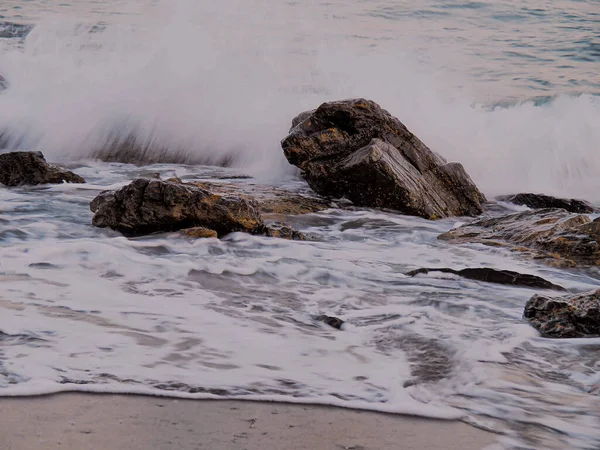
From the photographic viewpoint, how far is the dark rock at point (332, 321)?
3551 millimetres

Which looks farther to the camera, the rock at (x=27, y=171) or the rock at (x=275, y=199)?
the rock at (x=27, y=171)

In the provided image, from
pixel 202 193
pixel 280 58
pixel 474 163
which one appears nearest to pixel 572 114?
pixel 474 163

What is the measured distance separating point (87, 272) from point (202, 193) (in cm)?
136

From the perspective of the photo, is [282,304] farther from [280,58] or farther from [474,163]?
[280,58]

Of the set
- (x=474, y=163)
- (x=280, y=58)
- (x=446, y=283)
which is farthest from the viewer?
(x=280, y=58)

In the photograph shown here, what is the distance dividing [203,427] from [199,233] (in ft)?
9.72

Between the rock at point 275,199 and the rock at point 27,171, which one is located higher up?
the rock at point 27,171

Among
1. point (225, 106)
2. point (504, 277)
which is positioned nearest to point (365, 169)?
point (504, 277)

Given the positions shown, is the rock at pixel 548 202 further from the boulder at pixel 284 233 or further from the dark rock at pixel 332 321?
the dark rock at pixel 332 321

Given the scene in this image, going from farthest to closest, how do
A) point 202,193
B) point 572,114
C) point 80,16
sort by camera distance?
1. point 80,16
2. point 572,114
3. point 202,193

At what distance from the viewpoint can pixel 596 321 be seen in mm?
3514

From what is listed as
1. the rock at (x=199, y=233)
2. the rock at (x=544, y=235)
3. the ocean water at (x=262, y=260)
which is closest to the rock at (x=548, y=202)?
the ocean water at (x=262, y=260)

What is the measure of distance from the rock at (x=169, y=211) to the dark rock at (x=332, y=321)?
1.86 m

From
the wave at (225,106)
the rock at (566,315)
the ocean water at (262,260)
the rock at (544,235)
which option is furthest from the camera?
the wave at (225,106)
